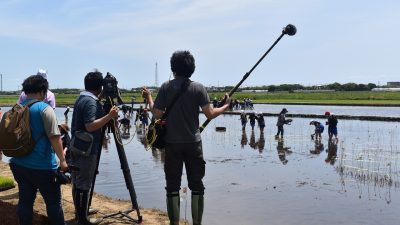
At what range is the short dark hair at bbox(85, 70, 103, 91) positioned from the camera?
16.8 ft

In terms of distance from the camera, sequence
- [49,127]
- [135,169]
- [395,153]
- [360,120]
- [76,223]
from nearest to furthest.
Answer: [49,127], [76,223], [135,169], [395,153], [360,120]

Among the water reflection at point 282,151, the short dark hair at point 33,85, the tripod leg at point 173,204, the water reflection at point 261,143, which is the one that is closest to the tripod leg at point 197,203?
the tripod leg at point 173,204

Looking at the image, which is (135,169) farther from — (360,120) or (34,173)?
(360,120)

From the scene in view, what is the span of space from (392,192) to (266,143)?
10761 millimetres

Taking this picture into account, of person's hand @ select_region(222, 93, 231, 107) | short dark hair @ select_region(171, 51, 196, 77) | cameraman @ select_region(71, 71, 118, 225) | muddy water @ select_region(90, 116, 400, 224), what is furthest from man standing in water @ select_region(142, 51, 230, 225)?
muddy water @ select_region(90, 116, 400, 224)

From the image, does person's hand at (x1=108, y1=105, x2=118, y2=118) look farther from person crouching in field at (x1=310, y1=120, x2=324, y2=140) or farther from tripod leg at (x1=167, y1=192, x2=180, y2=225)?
person crouching in field at (x1=310, y1=120, x2=324, y2=140)

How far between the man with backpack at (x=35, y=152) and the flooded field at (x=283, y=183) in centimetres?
386

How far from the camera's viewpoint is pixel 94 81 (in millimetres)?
5156

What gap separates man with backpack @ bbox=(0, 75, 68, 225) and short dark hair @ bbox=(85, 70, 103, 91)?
2.85ft

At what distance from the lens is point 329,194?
391 inches

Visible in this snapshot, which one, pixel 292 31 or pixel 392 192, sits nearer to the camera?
pixel 292 31

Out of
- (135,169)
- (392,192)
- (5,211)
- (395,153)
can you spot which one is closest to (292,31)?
(5,211)

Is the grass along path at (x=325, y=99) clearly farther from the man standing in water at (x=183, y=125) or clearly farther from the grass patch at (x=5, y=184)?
the man standing in water at (x=183, y=125)

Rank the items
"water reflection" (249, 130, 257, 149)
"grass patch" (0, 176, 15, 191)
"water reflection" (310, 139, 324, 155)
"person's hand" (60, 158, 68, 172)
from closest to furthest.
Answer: "person's hand" (60, 158, 68, 172) → "grass patch" (0, 176, 15, 191) → "water reflection" (310, 139, 324, 155) → "water reflection" (249, 130, 257, 149)
